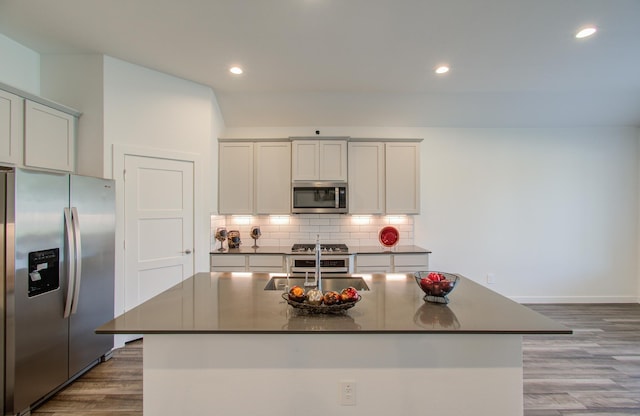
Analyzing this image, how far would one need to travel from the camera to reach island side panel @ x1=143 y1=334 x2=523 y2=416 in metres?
1.48

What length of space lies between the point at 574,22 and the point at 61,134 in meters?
4.56

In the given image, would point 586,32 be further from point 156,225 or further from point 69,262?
point 69,262

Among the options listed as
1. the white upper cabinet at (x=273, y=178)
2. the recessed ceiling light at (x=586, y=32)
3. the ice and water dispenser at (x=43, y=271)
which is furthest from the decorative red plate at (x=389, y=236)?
the ice and water dispenser at (x=43, y=271)

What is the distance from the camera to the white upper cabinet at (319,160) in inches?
152

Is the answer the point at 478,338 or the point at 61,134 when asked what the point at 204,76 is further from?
the point at 478,338

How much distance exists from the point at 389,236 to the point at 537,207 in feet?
7.66

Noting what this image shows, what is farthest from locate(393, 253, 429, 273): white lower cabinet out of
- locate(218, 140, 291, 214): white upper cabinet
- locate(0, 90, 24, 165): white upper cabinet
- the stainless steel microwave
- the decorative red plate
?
locate(0, 90, 24, 165): white upper cabinet

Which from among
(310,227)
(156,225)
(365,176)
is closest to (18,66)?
(156,225)

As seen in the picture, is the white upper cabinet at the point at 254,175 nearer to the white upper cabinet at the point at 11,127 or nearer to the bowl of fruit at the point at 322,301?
the white upper cabinet at the point at 11,127

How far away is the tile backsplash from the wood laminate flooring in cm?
185

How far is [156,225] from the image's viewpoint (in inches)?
125

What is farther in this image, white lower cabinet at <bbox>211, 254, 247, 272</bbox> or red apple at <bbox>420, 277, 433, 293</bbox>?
white lower cabinet at <bbox>211, 254, 247, 272</bbox>

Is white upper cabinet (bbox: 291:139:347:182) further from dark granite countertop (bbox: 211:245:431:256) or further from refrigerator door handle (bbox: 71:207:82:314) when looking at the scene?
refrigerator door handle (bbox: 71:207:82:314)

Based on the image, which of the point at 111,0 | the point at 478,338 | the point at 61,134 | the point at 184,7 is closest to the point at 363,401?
the point at 478,338
